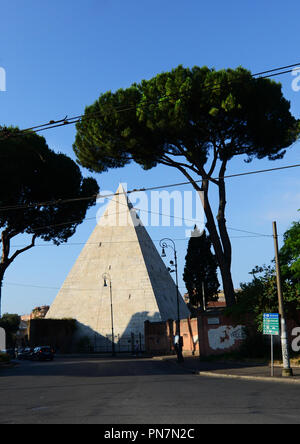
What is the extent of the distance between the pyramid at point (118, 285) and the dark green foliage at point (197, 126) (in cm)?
2593

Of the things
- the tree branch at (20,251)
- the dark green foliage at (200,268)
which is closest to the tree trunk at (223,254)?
the tree branch at (20,251)

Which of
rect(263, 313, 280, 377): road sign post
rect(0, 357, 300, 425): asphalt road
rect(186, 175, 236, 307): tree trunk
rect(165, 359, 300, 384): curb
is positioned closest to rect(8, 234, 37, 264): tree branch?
rect(186, 175, 236, 307): tree trunk

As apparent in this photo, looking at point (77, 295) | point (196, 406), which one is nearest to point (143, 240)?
point (77, 295)

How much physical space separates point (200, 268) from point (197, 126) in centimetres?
2816

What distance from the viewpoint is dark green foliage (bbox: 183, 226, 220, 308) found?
52375 millimetres

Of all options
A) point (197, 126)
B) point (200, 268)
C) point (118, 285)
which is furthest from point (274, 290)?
point (118, 285)

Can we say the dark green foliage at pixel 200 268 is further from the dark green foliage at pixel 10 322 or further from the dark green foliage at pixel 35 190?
the dark green foliage at pixel 10 322

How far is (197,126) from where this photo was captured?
2680 centimetres

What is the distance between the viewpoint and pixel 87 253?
6450cm

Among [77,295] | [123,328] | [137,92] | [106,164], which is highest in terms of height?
[137,92]

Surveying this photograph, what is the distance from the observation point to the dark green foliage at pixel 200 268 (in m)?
52.4

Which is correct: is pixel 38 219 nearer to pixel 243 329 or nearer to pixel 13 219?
pixel 13 219
